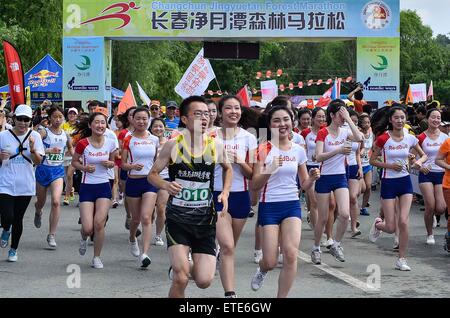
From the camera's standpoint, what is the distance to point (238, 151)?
846cm

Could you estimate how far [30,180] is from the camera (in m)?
10.9

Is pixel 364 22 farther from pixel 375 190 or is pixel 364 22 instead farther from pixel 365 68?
pixel 375 190

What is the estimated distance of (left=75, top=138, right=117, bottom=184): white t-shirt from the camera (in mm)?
10531

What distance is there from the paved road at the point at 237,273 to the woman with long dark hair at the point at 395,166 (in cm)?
55

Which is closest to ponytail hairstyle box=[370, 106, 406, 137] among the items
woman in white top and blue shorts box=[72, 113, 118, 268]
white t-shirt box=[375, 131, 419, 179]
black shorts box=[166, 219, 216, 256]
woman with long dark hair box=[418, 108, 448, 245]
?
white t-shirt box=[375, 131, 419, 179]

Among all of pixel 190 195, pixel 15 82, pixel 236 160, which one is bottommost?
pixel 190 195

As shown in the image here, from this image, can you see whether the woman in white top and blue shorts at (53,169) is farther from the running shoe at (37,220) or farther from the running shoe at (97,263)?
the running shoe at (97,263)

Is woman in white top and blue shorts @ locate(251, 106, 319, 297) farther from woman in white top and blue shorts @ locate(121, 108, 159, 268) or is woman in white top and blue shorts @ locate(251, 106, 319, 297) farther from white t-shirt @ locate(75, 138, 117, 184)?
white t-shirt @ locate(75, 138, 117, 184)

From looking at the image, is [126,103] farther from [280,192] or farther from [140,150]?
[280,192]

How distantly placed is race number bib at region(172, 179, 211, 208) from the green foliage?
23519mm

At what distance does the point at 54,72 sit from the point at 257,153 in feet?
75.5

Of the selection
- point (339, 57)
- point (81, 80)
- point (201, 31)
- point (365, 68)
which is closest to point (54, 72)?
point (81, 80)

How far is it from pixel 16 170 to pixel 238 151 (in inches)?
143

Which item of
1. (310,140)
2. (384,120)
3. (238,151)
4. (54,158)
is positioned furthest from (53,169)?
(238,151)
